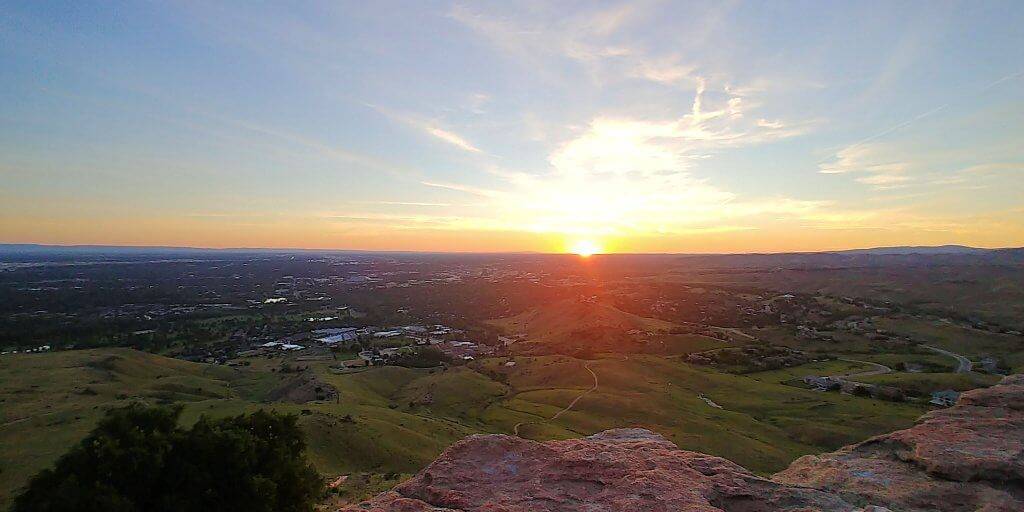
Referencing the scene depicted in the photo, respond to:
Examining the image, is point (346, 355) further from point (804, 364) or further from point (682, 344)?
point (804, 364)

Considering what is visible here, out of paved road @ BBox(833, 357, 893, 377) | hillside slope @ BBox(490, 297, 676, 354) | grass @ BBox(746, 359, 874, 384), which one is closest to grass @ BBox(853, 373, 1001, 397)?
paved road @ BBox(833, 357, 893, 377)

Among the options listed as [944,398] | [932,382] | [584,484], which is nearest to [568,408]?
[944,398]

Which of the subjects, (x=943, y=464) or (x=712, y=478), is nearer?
(x=712, y=478)

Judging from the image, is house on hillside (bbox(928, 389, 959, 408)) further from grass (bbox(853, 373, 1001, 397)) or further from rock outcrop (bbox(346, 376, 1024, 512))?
rock outcrop (bbox(346, 376, 1024, 512))

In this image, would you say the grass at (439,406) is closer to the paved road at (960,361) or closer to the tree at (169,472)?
the tree at (169,472)

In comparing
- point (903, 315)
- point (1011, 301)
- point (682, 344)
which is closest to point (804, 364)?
point (682, 344)

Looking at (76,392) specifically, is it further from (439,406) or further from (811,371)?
(811,371)
